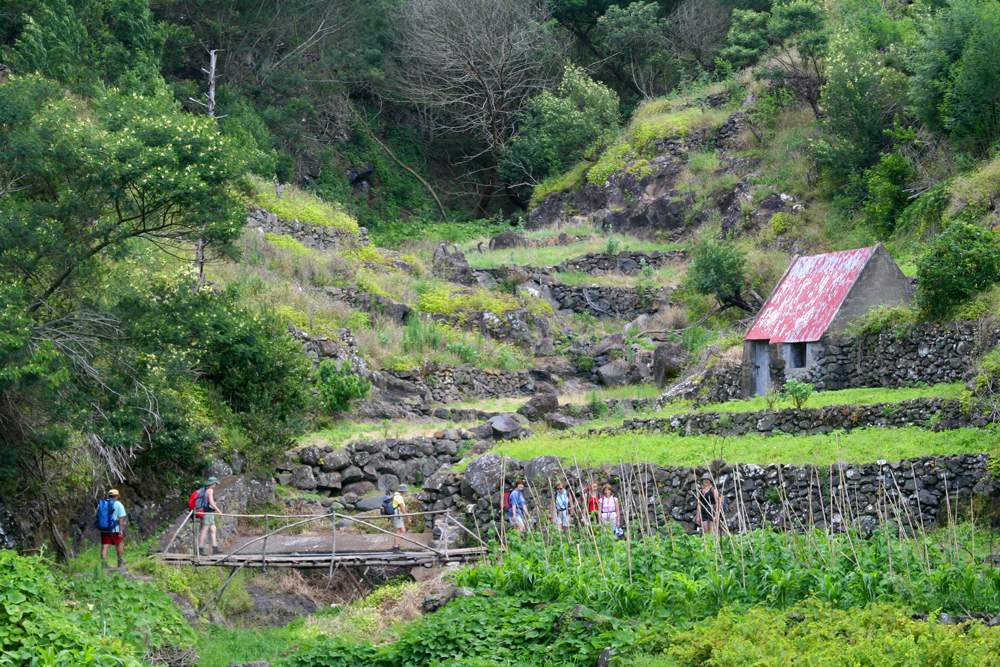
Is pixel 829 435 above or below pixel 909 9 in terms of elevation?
below

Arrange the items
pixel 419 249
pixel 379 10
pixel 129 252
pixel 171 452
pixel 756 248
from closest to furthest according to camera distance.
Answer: pixel 129 252, pixel 171 452, pixel 756 248, pixel 419 249, pixel 379 10

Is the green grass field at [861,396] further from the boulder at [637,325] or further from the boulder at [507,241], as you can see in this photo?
the boulder at [507,241]

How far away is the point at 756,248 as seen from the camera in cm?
3297

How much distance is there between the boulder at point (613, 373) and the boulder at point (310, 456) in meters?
10.7

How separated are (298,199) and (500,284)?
26.3ft

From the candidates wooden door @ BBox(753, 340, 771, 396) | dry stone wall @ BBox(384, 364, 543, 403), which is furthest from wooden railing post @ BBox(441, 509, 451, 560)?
dry stone wall @ BBox(384, 364, 543, 403)

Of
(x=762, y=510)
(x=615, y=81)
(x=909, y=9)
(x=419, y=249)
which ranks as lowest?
(x=762, y=510)

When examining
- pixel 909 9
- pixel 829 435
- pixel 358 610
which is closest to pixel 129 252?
pixel 358 610

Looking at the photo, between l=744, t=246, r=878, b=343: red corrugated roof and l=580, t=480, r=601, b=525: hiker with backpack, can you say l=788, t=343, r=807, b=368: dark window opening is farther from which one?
l=580, t=480, r=601, b=525: hiker with backpack

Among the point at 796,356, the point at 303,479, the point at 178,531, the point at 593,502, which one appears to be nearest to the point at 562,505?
the point at 593,502

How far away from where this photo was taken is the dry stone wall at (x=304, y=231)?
3206 cm

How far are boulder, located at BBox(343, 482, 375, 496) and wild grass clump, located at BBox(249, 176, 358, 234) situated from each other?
584 inches

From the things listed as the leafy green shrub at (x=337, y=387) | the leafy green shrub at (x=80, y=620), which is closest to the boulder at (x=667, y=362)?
the leafy green shrub at (x=337, y=387)

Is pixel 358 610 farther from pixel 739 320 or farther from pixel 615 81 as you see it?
pixel 615 81
